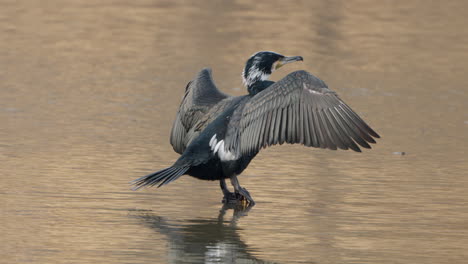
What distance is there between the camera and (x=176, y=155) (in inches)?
392

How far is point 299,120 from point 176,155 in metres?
2.42

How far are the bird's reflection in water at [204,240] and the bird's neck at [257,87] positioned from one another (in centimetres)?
109

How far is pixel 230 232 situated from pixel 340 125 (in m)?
1.17

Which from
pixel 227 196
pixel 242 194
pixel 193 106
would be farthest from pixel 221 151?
pixel 193 106

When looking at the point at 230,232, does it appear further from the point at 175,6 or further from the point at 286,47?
the point at 175,6

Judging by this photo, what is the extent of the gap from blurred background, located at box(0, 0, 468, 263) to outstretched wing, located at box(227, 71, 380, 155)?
1.85 ft

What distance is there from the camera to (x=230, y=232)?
7.32m

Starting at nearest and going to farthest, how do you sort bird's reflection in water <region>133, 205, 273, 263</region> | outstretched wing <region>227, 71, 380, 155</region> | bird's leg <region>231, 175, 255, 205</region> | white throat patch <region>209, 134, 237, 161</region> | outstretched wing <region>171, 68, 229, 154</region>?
bird's reflection in water <region>133, 205, 273, 263</region>
outstretched wing <region>227, 71, 380, 155</region>
white throat patch <region>209, 134, 237, 161</region>
bird's leg <region>231, 175, 255, 205</region>
outstretched wing <region>171, 68, 229, 154</region>

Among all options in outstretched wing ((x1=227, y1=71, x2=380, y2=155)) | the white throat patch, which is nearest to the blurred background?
the white throat patch

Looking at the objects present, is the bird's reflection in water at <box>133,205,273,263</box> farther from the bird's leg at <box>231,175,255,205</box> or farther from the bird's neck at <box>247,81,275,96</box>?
the bird's neck at <box>247,81,275,96</box>

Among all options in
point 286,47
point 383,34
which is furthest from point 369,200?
point 383,34

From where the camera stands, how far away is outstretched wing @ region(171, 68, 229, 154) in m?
9.01

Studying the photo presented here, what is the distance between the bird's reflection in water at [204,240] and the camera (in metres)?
6.48

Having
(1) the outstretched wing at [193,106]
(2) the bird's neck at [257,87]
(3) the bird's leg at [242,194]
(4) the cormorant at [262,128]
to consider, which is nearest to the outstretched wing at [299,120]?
(4) the cormorant at [262,128]
